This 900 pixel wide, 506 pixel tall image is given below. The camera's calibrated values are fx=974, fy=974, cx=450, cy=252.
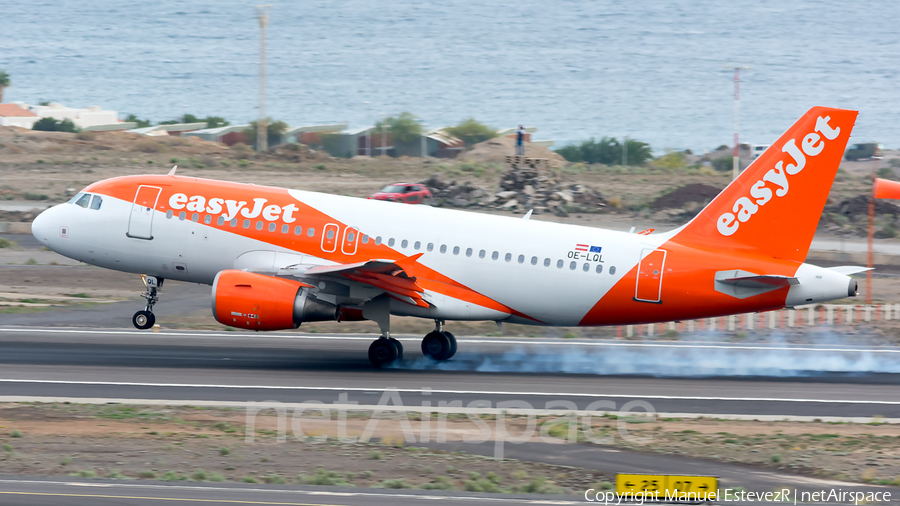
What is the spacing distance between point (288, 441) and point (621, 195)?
52851mm

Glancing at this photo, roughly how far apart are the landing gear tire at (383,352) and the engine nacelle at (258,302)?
2.20 metres

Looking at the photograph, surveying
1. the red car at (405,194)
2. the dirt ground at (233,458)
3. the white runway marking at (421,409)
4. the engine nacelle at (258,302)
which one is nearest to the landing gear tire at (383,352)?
the engine nacelle at (258,302)

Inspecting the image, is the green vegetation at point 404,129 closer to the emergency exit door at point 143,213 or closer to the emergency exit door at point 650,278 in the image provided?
the emergency exit door at point 143,213

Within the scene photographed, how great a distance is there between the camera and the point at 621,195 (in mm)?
68625

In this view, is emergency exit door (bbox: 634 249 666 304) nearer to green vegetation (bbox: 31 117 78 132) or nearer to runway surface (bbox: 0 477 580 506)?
runway surface (bbox: 0 477 580 506)

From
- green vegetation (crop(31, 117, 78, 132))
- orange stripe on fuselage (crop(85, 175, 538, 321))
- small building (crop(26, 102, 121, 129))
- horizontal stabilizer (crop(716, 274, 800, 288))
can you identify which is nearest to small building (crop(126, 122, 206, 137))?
small building (crop(26, 102, 121, 129))

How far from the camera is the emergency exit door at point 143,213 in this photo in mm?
27578

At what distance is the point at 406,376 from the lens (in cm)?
2566

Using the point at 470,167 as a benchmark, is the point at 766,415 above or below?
below

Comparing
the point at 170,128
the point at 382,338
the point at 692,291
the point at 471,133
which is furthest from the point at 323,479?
the point at 170,128

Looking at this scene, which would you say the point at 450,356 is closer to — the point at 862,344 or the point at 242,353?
the point at 242,353

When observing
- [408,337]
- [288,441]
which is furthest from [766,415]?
[408,337]

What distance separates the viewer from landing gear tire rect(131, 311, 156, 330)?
2723 cm

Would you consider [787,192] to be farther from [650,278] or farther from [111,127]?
[111,127]
